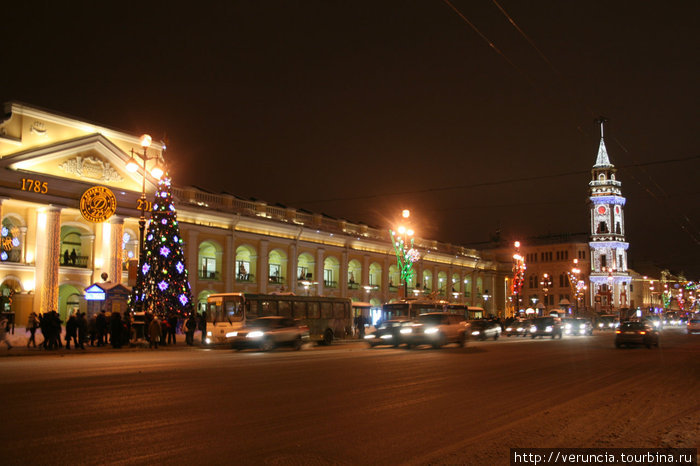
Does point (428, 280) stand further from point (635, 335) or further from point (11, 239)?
point (11, 239)

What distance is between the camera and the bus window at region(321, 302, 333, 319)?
124ft

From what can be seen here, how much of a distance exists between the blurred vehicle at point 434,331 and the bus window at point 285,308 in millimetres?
7263

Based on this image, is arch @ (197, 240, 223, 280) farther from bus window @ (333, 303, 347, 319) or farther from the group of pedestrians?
the group of pedestrians

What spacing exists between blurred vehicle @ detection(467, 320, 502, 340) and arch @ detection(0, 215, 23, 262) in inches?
1082

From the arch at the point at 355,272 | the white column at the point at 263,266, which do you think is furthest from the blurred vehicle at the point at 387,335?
the arch at the point at 355,272

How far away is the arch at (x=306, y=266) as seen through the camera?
204 feet

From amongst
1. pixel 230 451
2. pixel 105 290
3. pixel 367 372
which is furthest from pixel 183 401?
pixel 105 290

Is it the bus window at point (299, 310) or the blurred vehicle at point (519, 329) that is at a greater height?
the bus window at point (299, 310)

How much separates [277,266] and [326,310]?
910 inches

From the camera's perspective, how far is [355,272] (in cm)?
6919

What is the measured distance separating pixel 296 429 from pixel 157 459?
223 cm

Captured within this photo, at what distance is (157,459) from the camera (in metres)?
7.32

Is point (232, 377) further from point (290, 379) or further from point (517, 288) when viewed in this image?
point (517, 288)

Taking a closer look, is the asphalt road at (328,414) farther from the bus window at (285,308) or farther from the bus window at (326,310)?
the bus window at (326,310)
